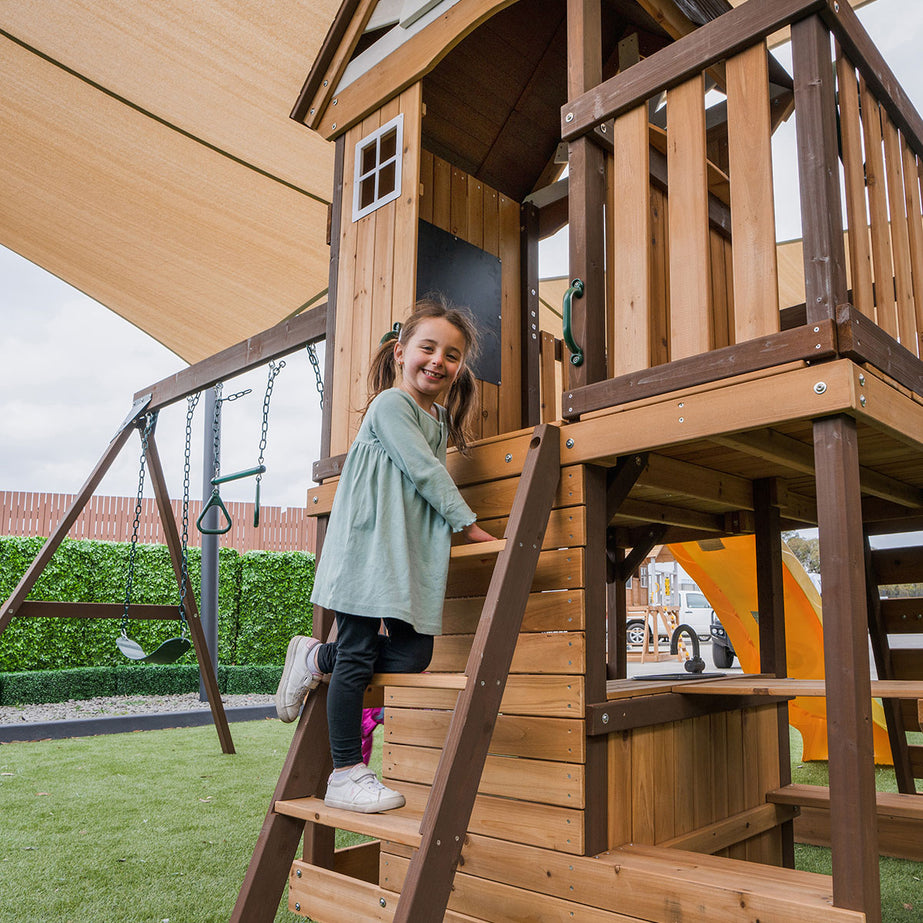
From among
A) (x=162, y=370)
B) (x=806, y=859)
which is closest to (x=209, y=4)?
(x=806, y=859)

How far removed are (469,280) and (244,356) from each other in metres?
1.61

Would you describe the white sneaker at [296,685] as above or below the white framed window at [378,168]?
below

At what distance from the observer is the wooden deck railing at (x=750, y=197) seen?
191 centimetres

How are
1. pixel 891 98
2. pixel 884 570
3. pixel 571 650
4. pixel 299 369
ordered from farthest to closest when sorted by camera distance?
pixel 299 369 → pixel 884 570 → pixel 891 98 → pixel 571 650

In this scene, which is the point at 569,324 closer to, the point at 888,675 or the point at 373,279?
the point at 373,279

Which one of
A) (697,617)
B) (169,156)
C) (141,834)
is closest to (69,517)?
(169,156)

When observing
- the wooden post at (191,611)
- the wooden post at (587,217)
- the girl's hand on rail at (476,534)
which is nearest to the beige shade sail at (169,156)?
the wooden post at (191,611)

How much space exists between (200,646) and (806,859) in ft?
13.4

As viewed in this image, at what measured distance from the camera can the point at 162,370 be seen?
5316cm

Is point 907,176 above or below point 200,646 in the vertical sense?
above

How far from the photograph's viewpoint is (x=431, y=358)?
98.8 inches

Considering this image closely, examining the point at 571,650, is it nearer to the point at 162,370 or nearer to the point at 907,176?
the point at 907,176

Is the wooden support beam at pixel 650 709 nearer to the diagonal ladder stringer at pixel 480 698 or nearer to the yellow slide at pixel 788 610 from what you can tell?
the diagonal ladder stringer at pixel 480 698

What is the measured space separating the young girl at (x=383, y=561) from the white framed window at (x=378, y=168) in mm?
890
